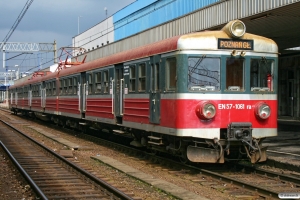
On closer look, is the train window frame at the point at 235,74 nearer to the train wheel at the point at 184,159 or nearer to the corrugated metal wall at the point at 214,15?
the train wheel at the point at 184,159

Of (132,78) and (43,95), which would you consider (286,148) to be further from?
(43,95)

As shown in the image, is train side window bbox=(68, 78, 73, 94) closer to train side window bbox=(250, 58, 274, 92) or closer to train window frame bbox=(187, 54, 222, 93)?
train window frame bbox=(187, 54, 222, 93)

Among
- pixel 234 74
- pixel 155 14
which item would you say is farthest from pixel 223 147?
pixel 155 14

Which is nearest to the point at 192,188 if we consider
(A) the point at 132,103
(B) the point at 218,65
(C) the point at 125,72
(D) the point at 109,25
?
(B) the point at 218,65

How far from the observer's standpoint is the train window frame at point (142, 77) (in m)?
12.1

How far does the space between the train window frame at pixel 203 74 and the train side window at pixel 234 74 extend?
0.24 m

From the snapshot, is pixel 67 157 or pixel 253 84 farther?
pixel 67 157

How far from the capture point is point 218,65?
34.1ft

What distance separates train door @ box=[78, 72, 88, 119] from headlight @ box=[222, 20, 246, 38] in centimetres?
835

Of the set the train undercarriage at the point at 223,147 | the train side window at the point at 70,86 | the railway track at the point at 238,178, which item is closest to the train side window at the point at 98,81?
the train side window at the point at 70,86

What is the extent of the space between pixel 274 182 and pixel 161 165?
3220 mm

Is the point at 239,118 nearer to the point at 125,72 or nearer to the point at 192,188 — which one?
the point at 192,188

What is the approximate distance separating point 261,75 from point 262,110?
30.9 inches

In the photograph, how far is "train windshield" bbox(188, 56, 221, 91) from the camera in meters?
10.3
